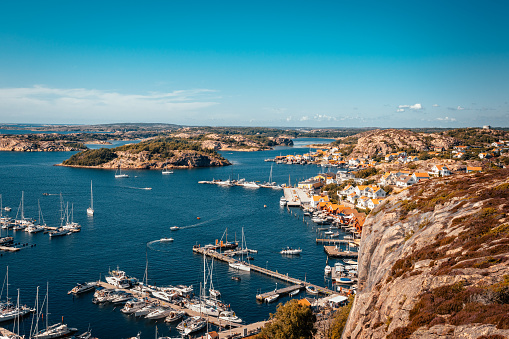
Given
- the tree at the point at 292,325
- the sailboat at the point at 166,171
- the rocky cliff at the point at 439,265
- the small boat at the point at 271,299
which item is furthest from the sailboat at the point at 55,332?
the sailboat at the point at 166,171

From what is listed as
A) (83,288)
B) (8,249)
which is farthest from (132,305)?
(8,249)

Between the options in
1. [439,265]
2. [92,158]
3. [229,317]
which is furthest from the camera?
[92,158]

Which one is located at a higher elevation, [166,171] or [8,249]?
[166,171]

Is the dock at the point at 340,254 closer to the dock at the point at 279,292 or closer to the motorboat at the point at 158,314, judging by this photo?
the dock at the point at 279,292

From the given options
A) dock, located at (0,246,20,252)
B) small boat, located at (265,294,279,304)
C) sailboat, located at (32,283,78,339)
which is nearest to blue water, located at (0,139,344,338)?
small boat, located at (265,294,279,304)

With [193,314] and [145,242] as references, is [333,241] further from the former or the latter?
[193,314]

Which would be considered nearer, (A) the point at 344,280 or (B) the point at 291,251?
(A) the point at 344,280

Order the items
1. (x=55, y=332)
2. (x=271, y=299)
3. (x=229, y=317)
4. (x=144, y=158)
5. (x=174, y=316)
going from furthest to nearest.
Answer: (x=144, y=158), (x=271, y=299), (x=174, y=316), (x=229, y=317), (x=55, y=332)
